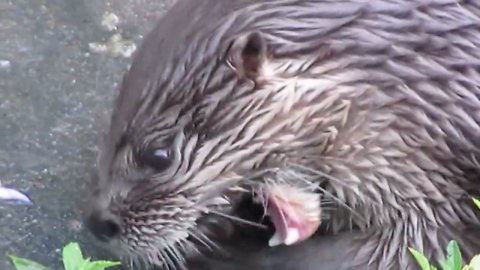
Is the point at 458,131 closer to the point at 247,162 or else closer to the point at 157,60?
the point at 247,162

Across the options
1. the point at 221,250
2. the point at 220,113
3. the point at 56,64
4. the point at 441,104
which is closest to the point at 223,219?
the point at 221,250

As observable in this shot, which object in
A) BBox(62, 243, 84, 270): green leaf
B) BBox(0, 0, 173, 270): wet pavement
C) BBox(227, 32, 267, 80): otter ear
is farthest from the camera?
BBox(0, 0, 173, 270): wet pavement

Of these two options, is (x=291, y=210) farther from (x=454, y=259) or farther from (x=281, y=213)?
(x=454, y=259)

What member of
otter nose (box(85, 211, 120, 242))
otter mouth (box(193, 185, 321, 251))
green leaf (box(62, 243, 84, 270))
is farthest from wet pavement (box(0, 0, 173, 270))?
green leaf (box(62, 243, 84, 270))

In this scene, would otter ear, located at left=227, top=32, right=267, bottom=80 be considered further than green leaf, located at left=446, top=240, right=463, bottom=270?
Yes

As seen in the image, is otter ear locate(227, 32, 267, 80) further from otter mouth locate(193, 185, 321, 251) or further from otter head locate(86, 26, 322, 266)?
otter mouth locate(193, 185, 321, 251)

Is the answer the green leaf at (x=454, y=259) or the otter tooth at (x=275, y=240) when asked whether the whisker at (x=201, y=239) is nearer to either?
the otter tooth at (x=275, y=240)

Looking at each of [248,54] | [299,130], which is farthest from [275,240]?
[248,54]
